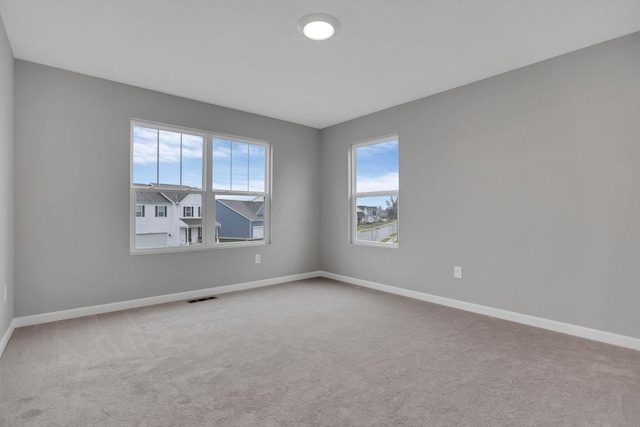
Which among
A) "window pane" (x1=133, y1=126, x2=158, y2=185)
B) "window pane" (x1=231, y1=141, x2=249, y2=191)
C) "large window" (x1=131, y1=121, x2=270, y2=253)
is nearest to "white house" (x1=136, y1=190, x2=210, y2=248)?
"large window" (x1=131, y1=121, x2=270, y2=253)

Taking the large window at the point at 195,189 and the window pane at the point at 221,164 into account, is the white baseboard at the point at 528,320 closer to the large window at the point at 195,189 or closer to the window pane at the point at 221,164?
the large window at the point at 195,189

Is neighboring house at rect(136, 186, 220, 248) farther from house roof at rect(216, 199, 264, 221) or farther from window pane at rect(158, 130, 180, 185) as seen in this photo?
house roof at rect(216, 199, 264, 221)

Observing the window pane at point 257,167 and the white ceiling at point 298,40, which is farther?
the window pane at point 257,167

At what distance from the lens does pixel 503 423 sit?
1.68 metres

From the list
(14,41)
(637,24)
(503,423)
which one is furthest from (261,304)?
(637,24)

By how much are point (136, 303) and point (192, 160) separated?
178cm

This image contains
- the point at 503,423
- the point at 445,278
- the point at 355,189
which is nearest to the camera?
the point at 503,423

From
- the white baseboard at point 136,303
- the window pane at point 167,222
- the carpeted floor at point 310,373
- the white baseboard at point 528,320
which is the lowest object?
the carpeted floor at point 310,373

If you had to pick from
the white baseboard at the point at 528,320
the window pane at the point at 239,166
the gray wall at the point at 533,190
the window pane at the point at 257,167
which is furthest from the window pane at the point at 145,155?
the white baseboard at the point at 528,320

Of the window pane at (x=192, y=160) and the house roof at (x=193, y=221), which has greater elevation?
the window pane at (x=192, y=160)

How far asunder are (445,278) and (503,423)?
218cm

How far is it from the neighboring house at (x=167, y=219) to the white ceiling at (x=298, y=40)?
1.24 m

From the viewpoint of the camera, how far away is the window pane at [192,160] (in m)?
4.07

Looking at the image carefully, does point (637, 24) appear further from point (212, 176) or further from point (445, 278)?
point (212, 176)
